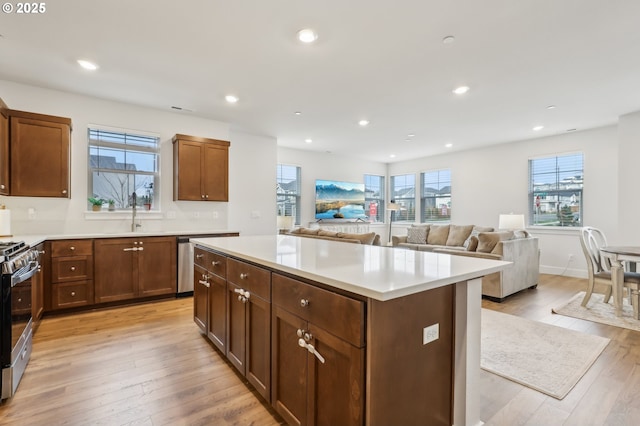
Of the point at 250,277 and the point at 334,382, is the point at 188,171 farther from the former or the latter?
the point at 334,382

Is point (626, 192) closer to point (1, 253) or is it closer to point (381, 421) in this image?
point (381, 421)

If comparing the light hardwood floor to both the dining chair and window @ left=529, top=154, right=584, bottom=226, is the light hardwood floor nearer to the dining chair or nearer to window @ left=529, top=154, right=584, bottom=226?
the dining chair

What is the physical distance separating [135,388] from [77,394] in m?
0.34

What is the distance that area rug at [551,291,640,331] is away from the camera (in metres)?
3.26

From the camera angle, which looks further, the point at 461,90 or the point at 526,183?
the point at 526,183

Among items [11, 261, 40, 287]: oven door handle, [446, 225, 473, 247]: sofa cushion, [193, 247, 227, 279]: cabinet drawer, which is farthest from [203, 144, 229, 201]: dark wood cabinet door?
[446, 225, 473, 247]: sofa cushion

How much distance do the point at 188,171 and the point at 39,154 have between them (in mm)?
1643

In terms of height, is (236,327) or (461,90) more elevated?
(461,90)

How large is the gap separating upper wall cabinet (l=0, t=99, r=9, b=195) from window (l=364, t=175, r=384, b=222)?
711 cm

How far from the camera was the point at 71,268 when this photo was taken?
139 inches

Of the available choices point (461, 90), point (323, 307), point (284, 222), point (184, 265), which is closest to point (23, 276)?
point (184, 265)

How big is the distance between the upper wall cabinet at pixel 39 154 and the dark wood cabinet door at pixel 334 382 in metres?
3.96

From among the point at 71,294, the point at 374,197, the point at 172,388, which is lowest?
the point at 172,388

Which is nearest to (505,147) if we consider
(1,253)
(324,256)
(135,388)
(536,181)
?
(536,181)
